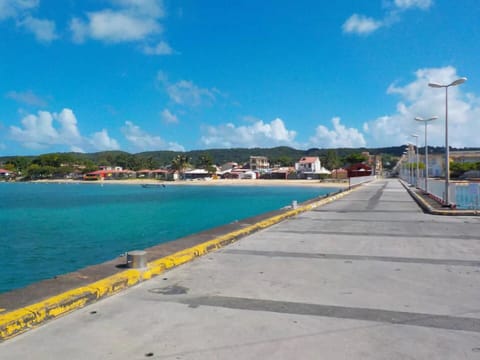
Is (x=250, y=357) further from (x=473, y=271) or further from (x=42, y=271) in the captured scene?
(x=42, y=271)

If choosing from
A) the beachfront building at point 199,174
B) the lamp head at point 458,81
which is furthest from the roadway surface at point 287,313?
the beachfront building at point 199,174

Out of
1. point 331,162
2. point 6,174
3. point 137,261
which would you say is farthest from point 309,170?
point 137,261

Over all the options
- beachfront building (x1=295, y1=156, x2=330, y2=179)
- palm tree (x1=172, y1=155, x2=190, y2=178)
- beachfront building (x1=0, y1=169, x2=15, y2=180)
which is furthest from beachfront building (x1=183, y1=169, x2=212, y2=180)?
beachfront building (x1=0, y1=169, x2=15, y2=180)

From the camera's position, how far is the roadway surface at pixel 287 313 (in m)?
4.07

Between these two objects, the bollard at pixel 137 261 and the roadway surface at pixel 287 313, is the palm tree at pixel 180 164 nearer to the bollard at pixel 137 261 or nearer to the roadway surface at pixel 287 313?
the roadway surface at pixel 287 313

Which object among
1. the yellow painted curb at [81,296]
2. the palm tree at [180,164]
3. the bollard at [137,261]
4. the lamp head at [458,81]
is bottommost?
the yellow painted curb at [81,296]

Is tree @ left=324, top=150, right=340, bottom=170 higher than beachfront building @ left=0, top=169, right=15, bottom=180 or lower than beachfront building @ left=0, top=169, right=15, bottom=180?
higher

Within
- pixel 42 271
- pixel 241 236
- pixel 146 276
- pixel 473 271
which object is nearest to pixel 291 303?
pixel 146 276

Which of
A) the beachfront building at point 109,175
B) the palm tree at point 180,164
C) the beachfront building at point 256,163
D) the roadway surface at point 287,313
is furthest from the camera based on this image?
the beachfront building at point 256,163

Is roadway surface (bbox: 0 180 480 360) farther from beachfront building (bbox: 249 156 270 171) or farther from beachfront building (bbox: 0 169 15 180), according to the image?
beachfront building (bbox: 0 169 15 180)

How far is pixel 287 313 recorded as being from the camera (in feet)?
16.8

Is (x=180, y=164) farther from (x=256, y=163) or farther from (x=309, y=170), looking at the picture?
(x=309, y=170)

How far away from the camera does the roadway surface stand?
4.07 metres

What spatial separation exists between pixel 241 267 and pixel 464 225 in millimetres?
10105
